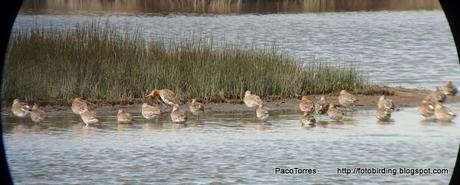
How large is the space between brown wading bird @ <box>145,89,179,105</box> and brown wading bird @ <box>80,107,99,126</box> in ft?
3.61

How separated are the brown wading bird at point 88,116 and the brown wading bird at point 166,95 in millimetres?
1100

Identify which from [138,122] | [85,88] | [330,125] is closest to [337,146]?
[330,125]

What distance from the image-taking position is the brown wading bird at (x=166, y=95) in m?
11.8

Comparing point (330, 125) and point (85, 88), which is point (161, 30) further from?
point (330, 125)

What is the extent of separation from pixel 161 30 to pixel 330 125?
8.40 metres

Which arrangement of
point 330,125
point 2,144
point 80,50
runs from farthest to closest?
point 80,50
point 330,125
point 2,144

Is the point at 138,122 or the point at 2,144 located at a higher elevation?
the point at 2,144

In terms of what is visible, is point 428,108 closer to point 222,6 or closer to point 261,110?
point 261,110

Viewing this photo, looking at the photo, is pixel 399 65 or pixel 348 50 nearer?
pixel 399 65

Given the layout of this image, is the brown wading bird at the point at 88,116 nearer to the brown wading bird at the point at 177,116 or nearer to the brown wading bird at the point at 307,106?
the brown wading bird at the point at 177,116

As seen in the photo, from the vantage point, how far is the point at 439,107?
36.1ft

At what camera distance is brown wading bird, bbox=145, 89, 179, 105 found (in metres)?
11.8

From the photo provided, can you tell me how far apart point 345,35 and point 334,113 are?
1133 centimetres

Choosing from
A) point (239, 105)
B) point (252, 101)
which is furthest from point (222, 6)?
point (252, 101)
